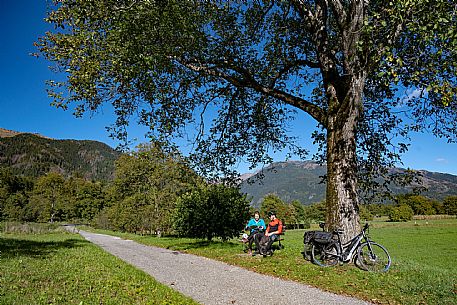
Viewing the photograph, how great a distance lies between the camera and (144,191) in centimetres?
3359

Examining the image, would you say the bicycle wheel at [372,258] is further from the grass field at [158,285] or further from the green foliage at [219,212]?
the green foliage at [219,212]

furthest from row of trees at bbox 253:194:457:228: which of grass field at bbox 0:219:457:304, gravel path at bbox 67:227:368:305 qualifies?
grass field at bbox 0:219:457:304

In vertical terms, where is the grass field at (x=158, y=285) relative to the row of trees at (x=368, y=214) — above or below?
below

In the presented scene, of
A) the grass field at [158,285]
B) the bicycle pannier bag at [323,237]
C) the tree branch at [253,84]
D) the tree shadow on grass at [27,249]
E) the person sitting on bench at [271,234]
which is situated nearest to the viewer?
the grass field at [158,285]

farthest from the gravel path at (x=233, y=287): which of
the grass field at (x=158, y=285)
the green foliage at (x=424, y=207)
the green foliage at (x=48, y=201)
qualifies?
the green foliage at (x=424, y=207)

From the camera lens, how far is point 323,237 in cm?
884

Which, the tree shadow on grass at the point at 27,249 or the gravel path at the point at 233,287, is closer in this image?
the gravel path at the point at 233,287

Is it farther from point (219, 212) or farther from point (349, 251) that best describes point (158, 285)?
point (219, 212)

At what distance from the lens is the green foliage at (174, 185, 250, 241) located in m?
19.6

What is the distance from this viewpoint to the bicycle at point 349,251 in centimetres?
823

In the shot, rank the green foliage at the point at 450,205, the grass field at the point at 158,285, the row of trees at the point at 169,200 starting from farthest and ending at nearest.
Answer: the green foliage at the point at 450,205 → the row of trees at the point at 169,200 → the grass field at the point at 158,285

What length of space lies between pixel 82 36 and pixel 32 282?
19.8 ft

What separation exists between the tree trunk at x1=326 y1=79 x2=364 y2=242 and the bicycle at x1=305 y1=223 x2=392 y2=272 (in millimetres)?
244

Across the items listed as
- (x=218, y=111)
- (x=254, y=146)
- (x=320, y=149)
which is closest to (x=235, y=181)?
(x=254, y=146)
